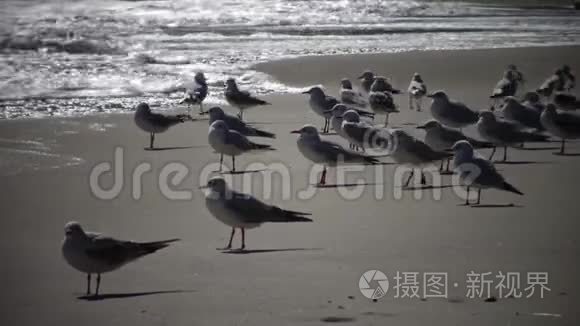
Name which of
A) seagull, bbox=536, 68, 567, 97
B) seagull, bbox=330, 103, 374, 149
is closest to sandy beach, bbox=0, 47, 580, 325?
seagull, bbox=330, 103, 374, 149

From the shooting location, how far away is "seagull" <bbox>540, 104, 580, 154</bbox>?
10727 mm

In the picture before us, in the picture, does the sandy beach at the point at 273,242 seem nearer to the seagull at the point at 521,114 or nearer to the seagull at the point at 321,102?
the seagull at the point at 521,114

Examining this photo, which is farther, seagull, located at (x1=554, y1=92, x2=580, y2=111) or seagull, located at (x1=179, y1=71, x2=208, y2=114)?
seagull, located at (x1=179, y1=71, x2=208, y2=114)

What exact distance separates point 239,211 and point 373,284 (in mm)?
1351

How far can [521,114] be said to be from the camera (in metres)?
11.4

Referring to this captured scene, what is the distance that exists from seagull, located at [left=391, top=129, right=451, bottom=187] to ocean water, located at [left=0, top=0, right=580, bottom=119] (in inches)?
200

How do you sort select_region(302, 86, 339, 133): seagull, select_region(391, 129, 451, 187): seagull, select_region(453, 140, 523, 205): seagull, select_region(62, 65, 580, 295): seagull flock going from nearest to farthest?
select_region(62, 65, 580, 295): seagull flock < select_region(453, 140, 523, 205): seagull < select_region(391, 129, 451, 187): seagull < select_region(302, 86, 339, 133): seagull

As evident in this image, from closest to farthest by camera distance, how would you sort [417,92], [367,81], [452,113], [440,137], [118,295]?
[118,295], [440,137], [452,113], [417,92], [367,81]

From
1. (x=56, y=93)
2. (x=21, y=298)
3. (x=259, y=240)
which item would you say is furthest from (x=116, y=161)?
(x=56, y=93)

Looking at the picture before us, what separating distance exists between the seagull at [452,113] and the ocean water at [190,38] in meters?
4.22

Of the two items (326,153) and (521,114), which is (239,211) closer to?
(326,153)

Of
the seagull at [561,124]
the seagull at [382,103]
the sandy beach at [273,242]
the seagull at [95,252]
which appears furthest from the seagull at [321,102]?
the seagull at [95,252]

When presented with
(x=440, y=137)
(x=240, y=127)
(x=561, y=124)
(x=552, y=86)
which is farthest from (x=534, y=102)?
(x=240, y=127)

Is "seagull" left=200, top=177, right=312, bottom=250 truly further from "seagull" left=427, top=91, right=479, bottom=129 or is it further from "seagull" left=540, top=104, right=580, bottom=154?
"seagull" left=427, top=91, right=479, bottom=129
